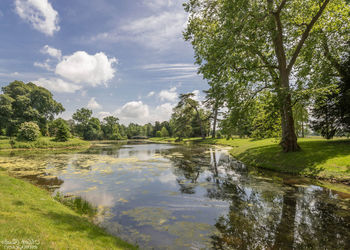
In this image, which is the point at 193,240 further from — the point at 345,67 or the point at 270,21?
the point at 345,67

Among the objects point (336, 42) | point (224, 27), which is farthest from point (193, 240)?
point (336, 42)

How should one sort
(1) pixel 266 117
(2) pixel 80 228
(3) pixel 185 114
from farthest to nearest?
(3) pixel 185 114, (1) pixel 266 117, (2) pixel 80 228

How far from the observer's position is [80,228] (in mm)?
5688

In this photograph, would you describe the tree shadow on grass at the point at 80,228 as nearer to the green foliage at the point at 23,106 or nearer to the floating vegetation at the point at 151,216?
the floating vegetation at the point at 151,216

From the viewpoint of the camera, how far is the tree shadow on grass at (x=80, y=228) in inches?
203

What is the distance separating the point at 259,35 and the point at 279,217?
13.5 meters

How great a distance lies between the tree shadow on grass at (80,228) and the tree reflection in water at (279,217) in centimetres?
304

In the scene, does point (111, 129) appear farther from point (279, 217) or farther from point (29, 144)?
point (279, 217)

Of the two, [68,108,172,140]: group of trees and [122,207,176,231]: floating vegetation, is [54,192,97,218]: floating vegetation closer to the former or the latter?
[122,207,176,231]: floating vegetation

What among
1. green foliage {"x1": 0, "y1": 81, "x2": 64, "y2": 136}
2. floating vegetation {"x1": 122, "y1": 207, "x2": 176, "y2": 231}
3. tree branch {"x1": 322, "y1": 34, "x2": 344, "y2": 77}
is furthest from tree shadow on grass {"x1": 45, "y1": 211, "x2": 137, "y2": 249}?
green foliage {"x1": 0, "y1": 81, "x2": 64, "y2": 136}

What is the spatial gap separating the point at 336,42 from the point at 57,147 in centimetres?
5323

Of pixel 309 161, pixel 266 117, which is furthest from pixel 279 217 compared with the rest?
pixel 266 117

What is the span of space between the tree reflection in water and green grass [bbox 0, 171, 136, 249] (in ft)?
12.0

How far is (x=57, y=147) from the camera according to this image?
4222 centimetres
